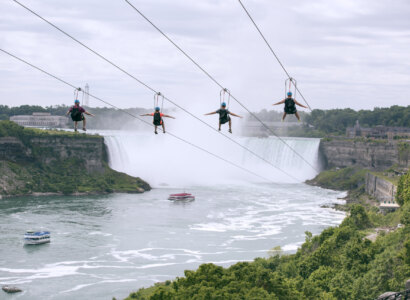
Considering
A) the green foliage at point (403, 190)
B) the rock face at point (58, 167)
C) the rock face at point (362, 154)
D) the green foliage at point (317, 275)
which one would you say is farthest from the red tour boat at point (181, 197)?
the green foliage at point (317, 275)

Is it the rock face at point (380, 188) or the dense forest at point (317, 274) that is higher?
the rock face at point (380, 188)

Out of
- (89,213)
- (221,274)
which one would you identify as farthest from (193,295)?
(89,213)

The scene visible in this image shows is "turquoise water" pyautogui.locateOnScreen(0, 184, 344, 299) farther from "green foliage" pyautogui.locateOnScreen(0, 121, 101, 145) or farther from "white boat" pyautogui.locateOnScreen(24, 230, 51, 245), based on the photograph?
"green foliage" pyautogui.locateOnScreen(0, 121, 101, 145)

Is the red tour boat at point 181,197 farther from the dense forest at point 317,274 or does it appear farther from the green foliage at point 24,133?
the dense forest at point 317,274

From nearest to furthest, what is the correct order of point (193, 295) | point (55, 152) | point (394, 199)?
point (193, 295) < point (394, 199) < point (55, 152)

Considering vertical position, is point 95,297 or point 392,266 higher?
point 392,266

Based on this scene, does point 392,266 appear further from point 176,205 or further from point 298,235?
point 176,205

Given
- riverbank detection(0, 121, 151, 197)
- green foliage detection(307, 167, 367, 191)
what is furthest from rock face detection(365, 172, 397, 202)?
riverbank detection(0, 121, 151, 197)
